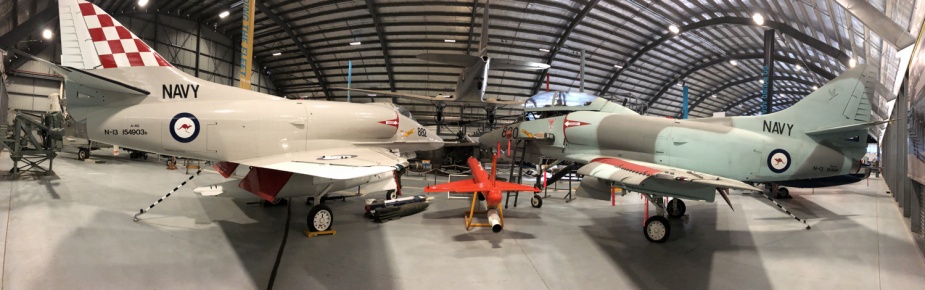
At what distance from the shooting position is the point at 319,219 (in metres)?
4.76

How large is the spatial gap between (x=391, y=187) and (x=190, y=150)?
8.62 ft

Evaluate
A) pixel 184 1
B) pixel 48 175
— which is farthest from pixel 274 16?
pixel 48 175

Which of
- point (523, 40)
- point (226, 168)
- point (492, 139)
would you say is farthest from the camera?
point (523, 40)

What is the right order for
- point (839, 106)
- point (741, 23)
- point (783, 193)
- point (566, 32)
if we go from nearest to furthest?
point (839, 106), point (783, 193), point (741, 23), point (566, 32)

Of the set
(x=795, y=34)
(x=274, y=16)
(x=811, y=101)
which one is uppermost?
→ (x=274, y=16)

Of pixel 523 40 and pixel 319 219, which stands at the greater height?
pixel 523 40

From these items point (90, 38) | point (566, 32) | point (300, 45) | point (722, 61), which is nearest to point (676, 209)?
point (90, 38)

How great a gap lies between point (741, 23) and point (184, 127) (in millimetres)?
20631

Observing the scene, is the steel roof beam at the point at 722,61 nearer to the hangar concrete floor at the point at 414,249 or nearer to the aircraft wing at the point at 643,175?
the hangar concrete floor at the point at 414,249

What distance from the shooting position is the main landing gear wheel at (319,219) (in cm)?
471

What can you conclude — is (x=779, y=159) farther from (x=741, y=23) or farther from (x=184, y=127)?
(x=741, y=23)

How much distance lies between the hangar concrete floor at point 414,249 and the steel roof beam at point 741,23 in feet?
28.5

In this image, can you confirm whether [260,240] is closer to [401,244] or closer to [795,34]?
[401,244]

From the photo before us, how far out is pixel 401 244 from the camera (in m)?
4.41
